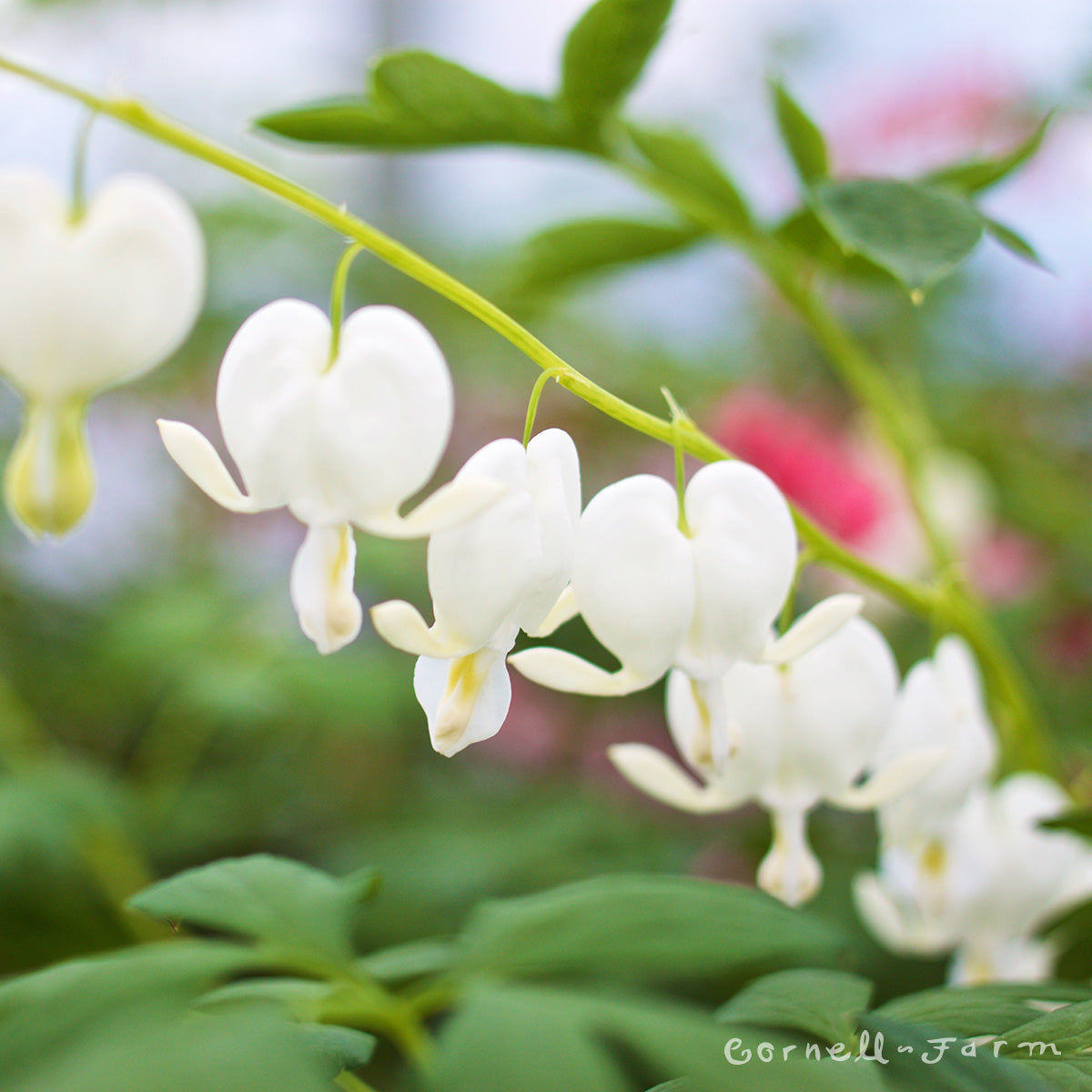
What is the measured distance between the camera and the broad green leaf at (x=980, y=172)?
0.69 m

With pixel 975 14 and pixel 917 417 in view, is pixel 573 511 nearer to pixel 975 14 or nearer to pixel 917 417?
pixel 917 417

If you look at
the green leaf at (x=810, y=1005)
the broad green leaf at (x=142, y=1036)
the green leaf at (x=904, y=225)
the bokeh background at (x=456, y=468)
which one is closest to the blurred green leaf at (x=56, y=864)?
the bokeh background at (x=456, y=468)

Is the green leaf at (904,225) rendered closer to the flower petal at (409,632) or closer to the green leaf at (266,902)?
the flower petal at (409,632)

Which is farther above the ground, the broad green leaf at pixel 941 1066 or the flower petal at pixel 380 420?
the flower petal at pixel 380 420

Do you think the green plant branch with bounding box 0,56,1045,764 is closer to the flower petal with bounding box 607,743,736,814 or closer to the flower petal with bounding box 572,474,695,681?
the flower petal with bounding box 572,474,695,681

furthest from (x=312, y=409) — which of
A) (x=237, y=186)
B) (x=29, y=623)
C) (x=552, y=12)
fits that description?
(x=552, y=12)

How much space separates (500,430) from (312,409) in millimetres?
1191

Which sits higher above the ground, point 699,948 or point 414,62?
point 414,62

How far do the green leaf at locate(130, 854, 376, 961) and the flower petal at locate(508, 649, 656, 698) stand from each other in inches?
5.9

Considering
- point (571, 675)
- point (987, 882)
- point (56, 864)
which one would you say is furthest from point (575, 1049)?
point (56, 864)

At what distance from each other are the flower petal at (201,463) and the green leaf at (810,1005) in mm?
290

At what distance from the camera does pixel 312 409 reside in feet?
1.44

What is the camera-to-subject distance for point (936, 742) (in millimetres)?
649

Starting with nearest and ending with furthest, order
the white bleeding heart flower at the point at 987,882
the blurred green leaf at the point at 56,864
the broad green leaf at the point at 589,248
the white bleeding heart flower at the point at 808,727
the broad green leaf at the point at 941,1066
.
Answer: the broad green leaf at the point at 941,1066 → the white bleeding heart flower at the point at 808,727 → the white bleeding heart flower at the point at 987,882 → the broad green leaf at the point at 589,248 → the blurred green leaf at the point at 56,864
